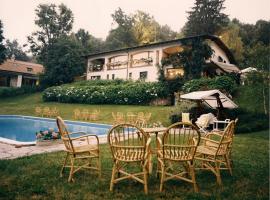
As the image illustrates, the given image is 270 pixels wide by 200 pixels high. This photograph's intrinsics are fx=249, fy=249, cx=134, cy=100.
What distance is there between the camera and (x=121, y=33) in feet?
151

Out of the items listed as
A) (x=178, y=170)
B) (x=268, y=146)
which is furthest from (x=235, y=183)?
(x=268, y=146)

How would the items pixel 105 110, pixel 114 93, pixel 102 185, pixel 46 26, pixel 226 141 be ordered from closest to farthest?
1. pixel 102 185
2. pixel 226 141
3. pixel 105 110
4. pixel 114 93
5. pixel 46 26

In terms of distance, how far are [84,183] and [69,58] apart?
31081 mm

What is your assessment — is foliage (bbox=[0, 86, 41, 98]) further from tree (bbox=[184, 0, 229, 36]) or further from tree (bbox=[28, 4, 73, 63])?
tree (bbox=[184, 0, 229, 36])

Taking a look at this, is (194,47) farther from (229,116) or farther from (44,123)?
(44,123)

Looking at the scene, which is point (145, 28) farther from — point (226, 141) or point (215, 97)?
point (226, 141)

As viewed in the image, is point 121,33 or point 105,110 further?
point 121,33

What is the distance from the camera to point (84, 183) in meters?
4.17

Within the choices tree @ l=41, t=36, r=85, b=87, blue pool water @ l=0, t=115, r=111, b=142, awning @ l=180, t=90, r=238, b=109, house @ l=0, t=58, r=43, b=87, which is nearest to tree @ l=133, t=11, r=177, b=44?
tree @ l=41, t=36, r=85, b=87

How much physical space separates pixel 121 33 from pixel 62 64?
652 inches

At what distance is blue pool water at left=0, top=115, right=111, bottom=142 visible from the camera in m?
12.9

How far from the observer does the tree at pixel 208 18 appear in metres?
38.5

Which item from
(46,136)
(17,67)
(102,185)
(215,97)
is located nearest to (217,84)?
(215,97)

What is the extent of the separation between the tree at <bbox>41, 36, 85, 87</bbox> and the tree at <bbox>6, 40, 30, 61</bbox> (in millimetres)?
34414
